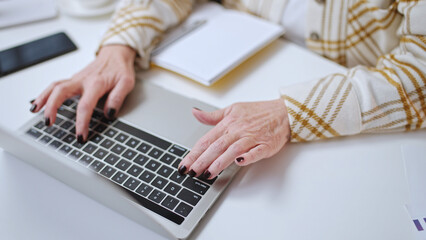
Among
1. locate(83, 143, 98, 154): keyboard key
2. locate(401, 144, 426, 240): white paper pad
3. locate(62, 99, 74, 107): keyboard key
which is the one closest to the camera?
locate(401, 144, 426, 240): white paper pad

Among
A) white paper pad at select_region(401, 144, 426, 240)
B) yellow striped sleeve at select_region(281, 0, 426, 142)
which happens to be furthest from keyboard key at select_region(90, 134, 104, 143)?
white paper pad at select_region(401, 144, 426, 240)

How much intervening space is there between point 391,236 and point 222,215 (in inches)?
8.5

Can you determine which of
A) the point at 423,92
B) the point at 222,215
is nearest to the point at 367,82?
the point at 423,92

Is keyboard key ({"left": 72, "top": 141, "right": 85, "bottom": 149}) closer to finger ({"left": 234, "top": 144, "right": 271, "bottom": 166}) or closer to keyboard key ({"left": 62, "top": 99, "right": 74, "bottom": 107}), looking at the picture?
keyboard key ({"left": 62, "top": 99, "right": 74, "bottom": 107})

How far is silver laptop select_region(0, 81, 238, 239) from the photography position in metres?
0.46

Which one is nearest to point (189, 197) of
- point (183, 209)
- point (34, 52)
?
point (183, 209)

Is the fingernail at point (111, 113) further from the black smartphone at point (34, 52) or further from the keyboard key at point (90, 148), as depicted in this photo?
the black smartphone at point (34, 52)

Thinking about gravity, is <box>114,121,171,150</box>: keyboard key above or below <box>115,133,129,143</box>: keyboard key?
above

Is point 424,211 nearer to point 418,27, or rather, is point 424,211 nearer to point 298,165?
point 298,165

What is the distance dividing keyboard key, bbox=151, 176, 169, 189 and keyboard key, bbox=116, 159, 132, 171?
5 cm

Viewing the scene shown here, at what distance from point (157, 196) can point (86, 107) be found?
229mm

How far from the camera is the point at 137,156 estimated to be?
54 cm

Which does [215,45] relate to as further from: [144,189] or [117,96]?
[144,189]

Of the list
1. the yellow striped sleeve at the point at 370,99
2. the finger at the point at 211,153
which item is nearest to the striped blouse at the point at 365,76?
the yellow striped sleeve at the point at 370,99
